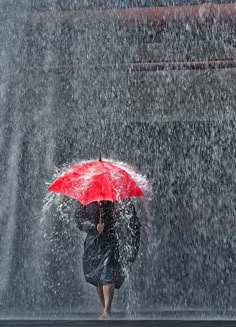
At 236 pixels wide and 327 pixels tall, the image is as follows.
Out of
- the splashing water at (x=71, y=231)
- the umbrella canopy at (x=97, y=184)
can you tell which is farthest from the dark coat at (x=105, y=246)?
the splashing water at (x=71, y=231)

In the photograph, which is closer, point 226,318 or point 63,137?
point 226,318

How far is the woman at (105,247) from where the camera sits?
9.51 meters

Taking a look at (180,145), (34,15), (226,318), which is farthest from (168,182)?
(226,318)

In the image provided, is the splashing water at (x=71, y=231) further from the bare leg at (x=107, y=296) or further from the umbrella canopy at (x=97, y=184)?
the umbrella canopy at (x=97, y=184)

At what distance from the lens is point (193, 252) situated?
13.6 metres

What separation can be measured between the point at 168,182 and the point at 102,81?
1.55 m

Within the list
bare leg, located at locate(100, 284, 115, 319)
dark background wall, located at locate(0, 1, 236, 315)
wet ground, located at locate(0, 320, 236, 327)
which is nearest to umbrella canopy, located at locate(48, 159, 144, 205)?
bare leg, located at locate(100, 284, 115, 319)

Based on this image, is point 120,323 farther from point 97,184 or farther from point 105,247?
point 97,184

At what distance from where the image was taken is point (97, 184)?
9.09m

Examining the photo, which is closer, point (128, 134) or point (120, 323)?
point (120, 323)

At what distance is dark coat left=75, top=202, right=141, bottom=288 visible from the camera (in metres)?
9.54

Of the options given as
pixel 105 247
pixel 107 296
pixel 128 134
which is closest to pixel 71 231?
pixel 128 134

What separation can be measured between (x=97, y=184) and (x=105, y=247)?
0.83 m

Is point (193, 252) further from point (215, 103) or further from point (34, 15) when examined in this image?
point (34, 15)
